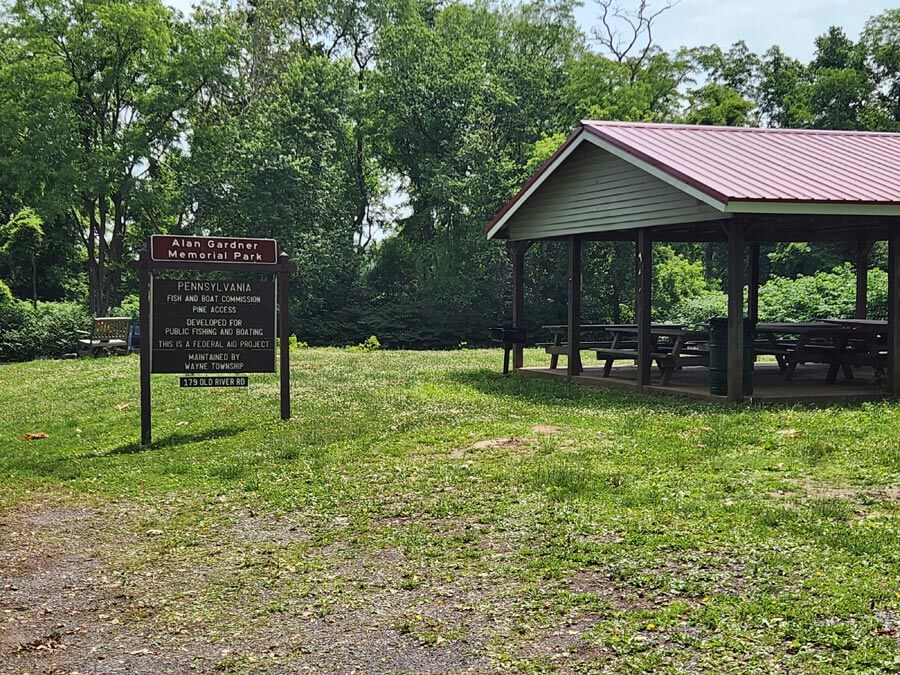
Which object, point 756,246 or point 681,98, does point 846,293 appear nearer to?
point 756,246

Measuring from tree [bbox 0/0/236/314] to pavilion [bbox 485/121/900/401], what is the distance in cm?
1804

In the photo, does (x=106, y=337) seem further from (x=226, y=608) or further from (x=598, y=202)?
(x=226, y=608)

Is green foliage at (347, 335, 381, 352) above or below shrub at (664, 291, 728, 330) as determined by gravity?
below

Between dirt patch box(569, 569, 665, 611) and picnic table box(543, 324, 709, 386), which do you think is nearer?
dirt patch box(569, 569, 665, 611)

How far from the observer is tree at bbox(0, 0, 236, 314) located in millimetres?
29656

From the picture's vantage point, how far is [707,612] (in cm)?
477

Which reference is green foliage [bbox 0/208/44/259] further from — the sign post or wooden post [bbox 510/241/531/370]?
the sign post

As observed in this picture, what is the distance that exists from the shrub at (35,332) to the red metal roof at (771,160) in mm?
16088

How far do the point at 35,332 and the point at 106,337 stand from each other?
179cm

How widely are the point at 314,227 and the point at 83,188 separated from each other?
7887mm

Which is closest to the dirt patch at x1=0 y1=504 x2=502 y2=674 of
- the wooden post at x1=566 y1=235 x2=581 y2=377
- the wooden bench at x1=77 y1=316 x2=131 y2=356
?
the wooden post at x1=566 y1=235 x2=581 y2=377

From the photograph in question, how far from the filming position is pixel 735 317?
41.2ft

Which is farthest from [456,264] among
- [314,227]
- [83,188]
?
[83,188]

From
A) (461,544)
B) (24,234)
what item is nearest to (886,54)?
(24,234)
